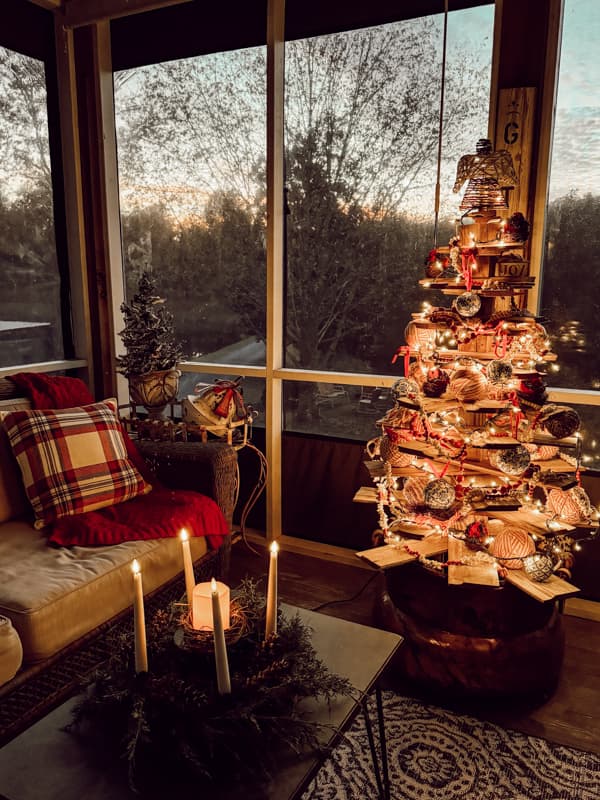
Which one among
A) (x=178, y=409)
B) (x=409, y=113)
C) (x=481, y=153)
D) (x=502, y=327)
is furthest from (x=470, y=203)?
(x=178, y=409)

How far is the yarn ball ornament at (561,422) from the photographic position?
195cm

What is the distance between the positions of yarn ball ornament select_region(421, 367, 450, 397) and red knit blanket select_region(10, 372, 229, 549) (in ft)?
3.09

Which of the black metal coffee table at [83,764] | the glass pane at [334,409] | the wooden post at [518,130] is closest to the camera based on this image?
the black metal coffee table at [83,764]

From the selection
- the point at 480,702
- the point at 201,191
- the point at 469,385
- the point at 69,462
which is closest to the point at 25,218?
the point at 201,191

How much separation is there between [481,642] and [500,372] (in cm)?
84

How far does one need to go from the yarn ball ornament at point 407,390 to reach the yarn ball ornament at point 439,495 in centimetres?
28

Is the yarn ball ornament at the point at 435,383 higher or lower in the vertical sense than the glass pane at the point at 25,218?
lower

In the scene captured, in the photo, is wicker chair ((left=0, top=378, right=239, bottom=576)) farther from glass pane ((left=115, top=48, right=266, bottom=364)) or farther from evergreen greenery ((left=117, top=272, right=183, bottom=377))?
glass pane ((left=115, top=48, right=266, bottom=364))

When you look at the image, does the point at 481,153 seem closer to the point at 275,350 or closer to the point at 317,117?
the point at 317,117

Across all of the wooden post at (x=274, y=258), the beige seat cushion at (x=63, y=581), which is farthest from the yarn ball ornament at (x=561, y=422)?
the wooden post at (x=274, y=258)

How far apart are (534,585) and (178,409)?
83.6 inches

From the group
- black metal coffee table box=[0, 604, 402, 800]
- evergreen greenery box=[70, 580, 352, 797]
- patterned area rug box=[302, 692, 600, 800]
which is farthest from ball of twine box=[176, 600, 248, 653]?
patterned area rug box=[302, 692, 600, 800]

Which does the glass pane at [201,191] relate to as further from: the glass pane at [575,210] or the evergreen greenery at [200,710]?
the evergreen greenery at [200,710]

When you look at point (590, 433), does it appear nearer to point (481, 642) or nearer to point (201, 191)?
point (481, 642)
